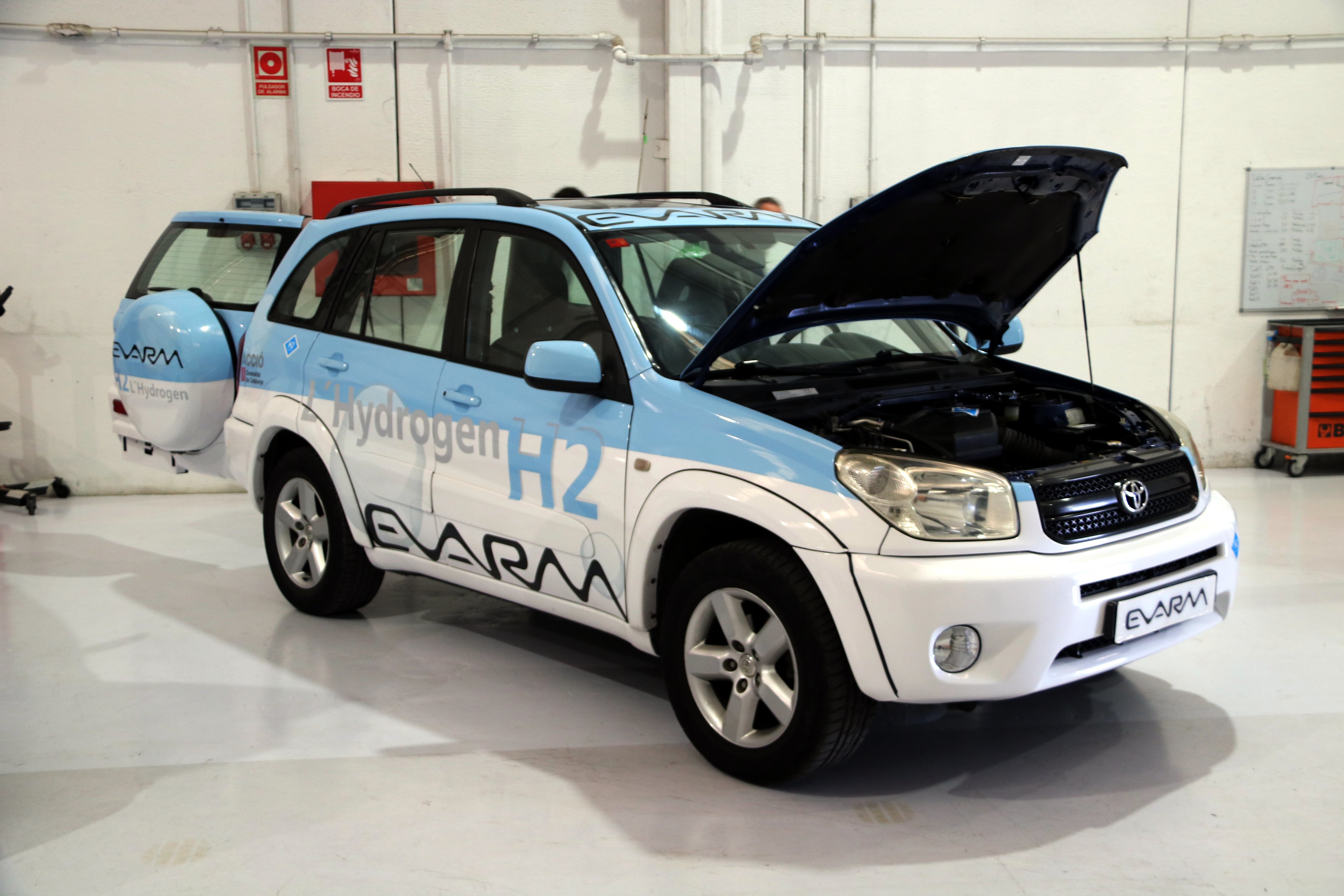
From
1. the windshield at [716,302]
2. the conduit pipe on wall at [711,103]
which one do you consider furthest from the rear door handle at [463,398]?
the conduit pipe on wall at [711,103]

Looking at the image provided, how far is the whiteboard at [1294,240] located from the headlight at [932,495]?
6.16 metres

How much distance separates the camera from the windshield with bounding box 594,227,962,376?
327 cm

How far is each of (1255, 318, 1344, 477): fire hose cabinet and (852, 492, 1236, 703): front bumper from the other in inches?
221

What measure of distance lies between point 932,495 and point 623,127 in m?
5.30

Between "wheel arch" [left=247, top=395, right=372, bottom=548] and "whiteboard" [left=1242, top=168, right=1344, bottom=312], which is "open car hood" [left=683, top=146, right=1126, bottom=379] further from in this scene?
"whiteboard" [left=1242, top=168, right=1344, bottom=312]

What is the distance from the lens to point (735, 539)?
2.99 metres

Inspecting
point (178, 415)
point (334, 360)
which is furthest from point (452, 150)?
point (334, 360)

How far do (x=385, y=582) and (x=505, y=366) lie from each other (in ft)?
6.57

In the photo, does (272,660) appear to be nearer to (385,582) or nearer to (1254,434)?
(385,582)

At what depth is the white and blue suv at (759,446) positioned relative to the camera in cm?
267

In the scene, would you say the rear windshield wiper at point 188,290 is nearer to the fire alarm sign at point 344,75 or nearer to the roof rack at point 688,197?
the roof rack at point 688,197

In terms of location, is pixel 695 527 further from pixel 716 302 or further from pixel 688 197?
pixel 688 197

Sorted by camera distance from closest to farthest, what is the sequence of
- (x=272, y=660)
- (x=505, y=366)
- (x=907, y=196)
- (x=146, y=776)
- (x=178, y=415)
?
(x=907, y=196), (x=146, y=776), (x=505, y=366), (x=272, y=660), (x=178, y=415)

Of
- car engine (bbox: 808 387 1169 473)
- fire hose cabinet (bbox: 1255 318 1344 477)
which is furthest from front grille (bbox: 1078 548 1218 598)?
fire hose cabinet (bbox: 1255 318 1344 477)
